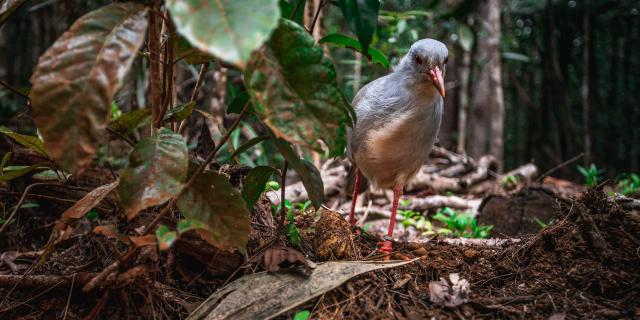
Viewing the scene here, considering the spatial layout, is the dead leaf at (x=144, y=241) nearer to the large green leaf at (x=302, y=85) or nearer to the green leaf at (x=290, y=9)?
the large green leaf at (x=302, y=85)

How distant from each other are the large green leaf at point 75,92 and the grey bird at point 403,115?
1.71 meters

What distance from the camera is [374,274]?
198cm

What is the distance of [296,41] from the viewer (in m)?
1.41

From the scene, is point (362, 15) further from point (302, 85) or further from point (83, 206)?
point (83, 206)

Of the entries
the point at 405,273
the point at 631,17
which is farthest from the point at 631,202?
the point at 631,17

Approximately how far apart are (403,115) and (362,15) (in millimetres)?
1281

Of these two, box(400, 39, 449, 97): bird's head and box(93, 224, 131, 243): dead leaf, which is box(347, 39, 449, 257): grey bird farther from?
box(93, 224, 131, 243): dead leaf

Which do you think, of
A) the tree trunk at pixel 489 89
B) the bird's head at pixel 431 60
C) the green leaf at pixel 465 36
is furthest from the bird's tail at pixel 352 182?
the tree trunk at pixel 489 89

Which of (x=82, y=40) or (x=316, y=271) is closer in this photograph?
(x=82, y=40)

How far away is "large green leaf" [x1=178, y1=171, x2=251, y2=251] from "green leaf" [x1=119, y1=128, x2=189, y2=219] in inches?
6.5

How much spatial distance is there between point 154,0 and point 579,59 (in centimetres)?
1301

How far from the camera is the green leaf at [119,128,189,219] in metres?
1.33

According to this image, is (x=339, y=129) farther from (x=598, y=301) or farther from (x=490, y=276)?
(x=598, y=301)

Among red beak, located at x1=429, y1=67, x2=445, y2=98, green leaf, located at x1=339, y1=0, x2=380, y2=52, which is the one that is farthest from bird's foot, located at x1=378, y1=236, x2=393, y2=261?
green leaf, located at x1=339, y1=0, x2=380, y2=52
